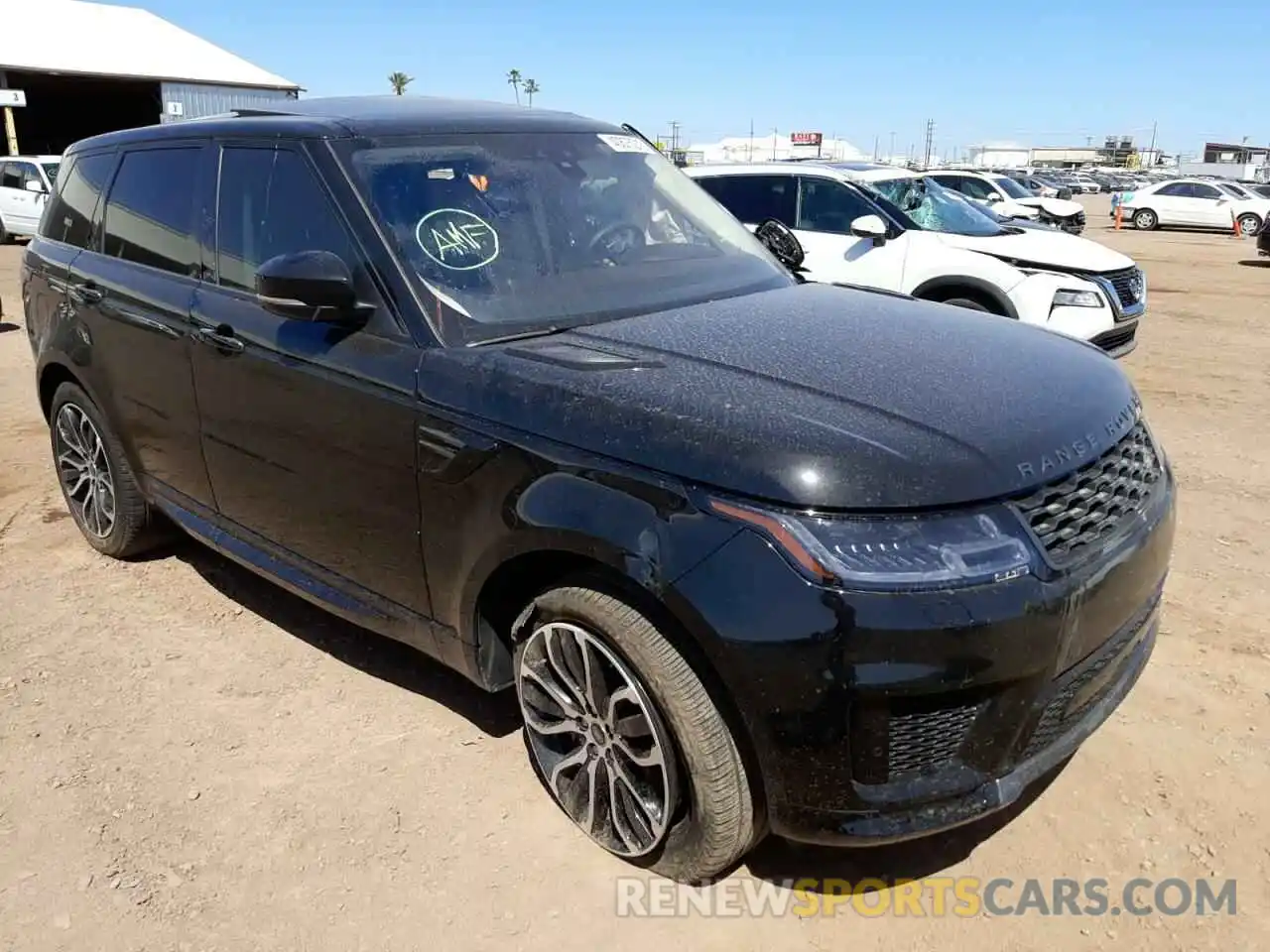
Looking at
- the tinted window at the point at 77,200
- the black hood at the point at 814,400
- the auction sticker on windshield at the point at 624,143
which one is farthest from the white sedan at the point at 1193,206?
the tinted window at the point at 77,200

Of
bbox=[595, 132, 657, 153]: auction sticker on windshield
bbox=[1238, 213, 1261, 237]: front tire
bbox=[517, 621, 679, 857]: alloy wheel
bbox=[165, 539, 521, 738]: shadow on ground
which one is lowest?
bbox=[1238, 213, 1261, 237]: front tire

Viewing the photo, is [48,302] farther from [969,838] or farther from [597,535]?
[969,838]

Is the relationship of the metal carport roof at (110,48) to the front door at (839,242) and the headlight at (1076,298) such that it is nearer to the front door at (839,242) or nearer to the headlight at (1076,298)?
the front door at (839,242)

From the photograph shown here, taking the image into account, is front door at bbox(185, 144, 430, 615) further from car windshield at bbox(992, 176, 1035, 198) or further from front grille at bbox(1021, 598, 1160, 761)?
car windshield at bbox(992, 176, 1035, 198)

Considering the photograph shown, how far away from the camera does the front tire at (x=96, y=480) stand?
4.29 meters

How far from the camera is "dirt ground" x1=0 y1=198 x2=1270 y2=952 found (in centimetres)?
247

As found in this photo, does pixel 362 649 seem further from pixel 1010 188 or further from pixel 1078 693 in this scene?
pixel 1010 188

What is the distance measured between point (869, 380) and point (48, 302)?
388 cm

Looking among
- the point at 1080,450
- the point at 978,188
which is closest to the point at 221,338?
the point at 1080,450

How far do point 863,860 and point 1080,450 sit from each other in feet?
4.03

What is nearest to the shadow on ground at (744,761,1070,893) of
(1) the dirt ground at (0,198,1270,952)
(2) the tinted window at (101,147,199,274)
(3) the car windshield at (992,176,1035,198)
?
(1) the dirt ground at (0,198,1270,952)

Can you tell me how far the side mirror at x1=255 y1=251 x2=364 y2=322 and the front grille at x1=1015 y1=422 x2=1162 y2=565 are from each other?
1.84 metres

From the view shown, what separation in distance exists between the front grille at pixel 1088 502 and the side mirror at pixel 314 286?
1.84m

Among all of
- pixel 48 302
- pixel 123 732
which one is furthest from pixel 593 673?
pixel 48 302
